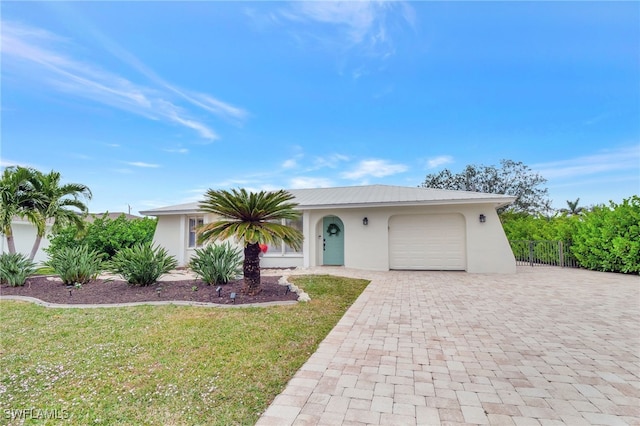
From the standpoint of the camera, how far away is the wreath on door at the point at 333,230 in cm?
1334

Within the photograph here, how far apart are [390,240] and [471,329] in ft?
26.1

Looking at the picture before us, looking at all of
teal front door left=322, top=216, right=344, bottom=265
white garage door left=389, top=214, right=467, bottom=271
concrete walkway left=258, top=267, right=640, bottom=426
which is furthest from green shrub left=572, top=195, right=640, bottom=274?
teal front door left=322, top=216, right=344, bottom=265

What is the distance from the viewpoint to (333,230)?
13.4 meters

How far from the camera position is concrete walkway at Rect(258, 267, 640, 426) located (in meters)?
2.54

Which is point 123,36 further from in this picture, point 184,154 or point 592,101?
point 592,101

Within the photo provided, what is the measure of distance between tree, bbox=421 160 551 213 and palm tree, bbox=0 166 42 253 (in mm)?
32136

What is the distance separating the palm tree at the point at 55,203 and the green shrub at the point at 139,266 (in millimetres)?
5424

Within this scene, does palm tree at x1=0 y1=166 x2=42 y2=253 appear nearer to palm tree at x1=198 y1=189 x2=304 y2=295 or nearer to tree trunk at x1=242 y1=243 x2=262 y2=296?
palm tree at x1=198 y1=189 x2=304 y2=295

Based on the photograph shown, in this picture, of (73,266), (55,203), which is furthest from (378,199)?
(55,203)

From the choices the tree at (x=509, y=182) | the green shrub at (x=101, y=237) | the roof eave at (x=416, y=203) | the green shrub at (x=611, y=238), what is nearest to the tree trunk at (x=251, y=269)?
the roof eave at (x=416, y=203)

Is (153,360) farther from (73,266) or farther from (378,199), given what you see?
(378,199)

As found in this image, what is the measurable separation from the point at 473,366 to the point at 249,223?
5.17m

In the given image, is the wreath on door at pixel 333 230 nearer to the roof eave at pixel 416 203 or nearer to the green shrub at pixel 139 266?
the roof eave at pixel 416 203

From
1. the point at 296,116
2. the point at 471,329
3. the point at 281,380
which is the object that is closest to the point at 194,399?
the point at 281,380
